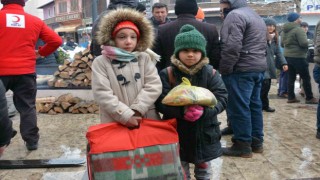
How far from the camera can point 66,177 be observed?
3848 millimetres

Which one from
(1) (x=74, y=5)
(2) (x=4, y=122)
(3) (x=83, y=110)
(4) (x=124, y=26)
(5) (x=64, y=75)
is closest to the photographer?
(2) (x=4, y=122)

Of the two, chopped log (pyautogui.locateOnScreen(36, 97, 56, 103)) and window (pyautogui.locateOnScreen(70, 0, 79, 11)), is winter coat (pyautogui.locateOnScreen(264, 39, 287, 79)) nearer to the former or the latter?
chopped log (pyautogui.locateOnScreen(36, 97, 56, 103))

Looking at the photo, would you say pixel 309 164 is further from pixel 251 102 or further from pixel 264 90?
pixel 264 90

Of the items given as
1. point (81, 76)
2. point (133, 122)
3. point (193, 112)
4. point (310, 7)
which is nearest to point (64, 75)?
point (81, 76)

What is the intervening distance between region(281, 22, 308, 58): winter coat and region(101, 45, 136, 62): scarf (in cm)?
608

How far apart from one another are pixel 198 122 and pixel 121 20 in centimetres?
Result: 103

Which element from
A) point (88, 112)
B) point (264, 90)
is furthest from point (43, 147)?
point (264, 90)

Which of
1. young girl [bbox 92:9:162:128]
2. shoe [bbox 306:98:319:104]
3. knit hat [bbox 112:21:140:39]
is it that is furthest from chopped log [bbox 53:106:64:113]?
shoe [bbox 306:98:319:104]

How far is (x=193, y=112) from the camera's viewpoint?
2561 millimetres

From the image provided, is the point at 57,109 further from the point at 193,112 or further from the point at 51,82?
the point at 193,112

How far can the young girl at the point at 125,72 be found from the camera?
260 cm

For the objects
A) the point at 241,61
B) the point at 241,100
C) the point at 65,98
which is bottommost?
the point at 65,98

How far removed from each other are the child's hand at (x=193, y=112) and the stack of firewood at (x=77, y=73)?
5.15 meters

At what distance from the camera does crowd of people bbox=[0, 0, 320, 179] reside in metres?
2.69
